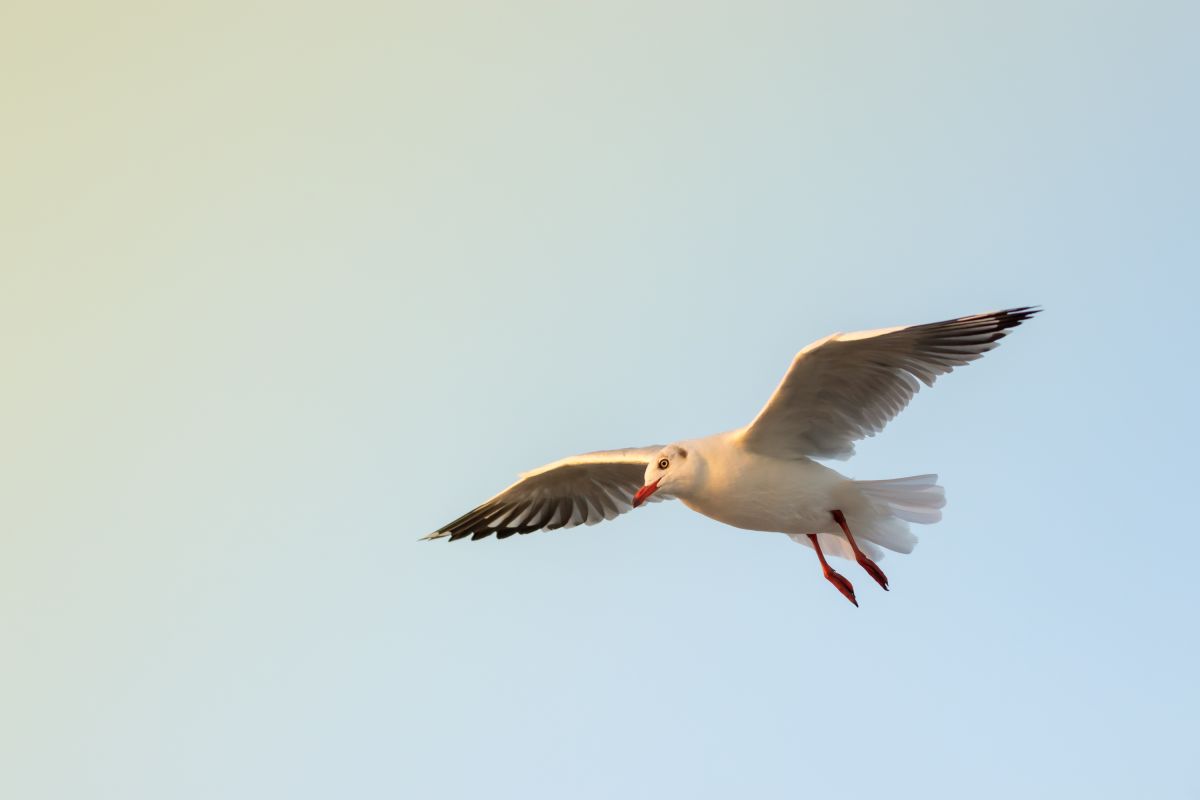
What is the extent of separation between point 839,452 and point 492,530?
11.8 feet

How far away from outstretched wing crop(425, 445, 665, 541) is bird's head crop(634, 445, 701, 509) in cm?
109

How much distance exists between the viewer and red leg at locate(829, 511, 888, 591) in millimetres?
11430

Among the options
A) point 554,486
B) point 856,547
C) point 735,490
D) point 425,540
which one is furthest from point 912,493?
point 425,540

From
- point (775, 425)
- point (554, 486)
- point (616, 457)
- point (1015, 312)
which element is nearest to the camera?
point (1015, 312)

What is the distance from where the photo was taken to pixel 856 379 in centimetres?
1112

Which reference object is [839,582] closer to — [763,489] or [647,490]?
[763,489]

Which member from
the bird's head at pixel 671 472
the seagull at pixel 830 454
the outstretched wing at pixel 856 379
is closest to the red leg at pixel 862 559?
the seagull at pixel 830 454

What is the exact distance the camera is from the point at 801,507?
11.2m

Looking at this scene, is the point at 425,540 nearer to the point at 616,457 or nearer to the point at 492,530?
the point at 492,530

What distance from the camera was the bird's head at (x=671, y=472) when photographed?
11.2m

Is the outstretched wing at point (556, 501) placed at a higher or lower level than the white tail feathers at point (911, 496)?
higher

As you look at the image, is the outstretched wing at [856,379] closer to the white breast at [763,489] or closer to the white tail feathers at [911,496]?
the white breast at [763,489]

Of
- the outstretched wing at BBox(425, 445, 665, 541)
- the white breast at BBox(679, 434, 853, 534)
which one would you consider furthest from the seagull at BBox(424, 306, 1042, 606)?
the outstretched wing at BBox(425, 445, 665, 541)

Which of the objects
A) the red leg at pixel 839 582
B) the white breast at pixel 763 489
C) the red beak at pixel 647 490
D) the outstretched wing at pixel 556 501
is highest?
the outstretched wing at pixel 556 501
